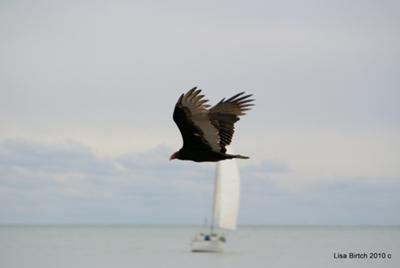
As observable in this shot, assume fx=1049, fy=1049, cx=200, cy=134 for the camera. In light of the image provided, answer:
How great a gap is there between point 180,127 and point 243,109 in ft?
5.01

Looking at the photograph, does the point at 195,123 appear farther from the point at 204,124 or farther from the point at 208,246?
the point at 208,246

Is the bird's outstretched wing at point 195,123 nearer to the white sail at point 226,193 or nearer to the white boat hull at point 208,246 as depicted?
the white sail at point 226,193

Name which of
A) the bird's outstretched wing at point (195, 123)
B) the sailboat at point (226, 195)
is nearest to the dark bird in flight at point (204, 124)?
the bird's outstretched wing at point (195, 123)

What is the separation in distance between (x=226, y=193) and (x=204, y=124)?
32.9m

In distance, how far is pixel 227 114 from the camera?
2181 centimetres

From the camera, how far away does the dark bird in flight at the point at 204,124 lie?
2095 cm

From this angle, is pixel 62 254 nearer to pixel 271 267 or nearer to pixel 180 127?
pixel 271 267

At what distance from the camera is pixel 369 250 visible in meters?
98.4

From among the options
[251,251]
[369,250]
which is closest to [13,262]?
[251,251]

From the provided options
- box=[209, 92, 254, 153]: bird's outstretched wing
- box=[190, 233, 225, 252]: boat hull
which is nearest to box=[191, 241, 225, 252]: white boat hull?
box=[190, 233, 225, 252]: boat hull

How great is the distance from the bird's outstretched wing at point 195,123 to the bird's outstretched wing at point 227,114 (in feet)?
0.46

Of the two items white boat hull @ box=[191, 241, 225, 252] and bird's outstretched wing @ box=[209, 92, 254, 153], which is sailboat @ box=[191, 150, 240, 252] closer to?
white boat hull @ box=[191, 241, 225, 252]

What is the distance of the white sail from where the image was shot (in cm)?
5409

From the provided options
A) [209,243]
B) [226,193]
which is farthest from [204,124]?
[209,243]
